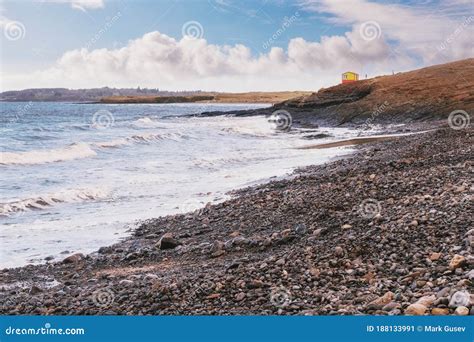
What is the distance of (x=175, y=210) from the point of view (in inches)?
542

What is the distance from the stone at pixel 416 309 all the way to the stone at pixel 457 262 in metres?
1.18

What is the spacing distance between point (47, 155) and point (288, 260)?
22.4 metres

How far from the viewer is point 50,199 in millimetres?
15547

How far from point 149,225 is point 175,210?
1.86m

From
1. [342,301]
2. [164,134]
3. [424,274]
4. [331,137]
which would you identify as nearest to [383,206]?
[424,274]

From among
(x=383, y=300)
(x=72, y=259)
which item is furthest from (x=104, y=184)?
(x=383, y=300)

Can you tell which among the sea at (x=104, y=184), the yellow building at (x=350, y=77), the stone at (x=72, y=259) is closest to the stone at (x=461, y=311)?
the stone at (x=72, y=259)

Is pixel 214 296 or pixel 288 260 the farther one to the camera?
pixel 288 260

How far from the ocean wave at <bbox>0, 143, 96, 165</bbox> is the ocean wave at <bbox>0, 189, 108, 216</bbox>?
957cm

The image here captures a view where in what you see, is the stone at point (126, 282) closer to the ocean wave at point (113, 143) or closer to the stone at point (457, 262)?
the stone at point (457, 262)

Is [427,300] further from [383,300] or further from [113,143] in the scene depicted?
[113,143]

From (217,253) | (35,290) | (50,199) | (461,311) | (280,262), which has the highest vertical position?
(461,311)

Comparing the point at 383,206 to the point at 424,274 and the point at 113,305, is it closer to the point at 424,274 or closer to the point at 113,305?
the point at 424,274

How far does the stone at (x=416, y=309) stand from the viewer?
488cm
